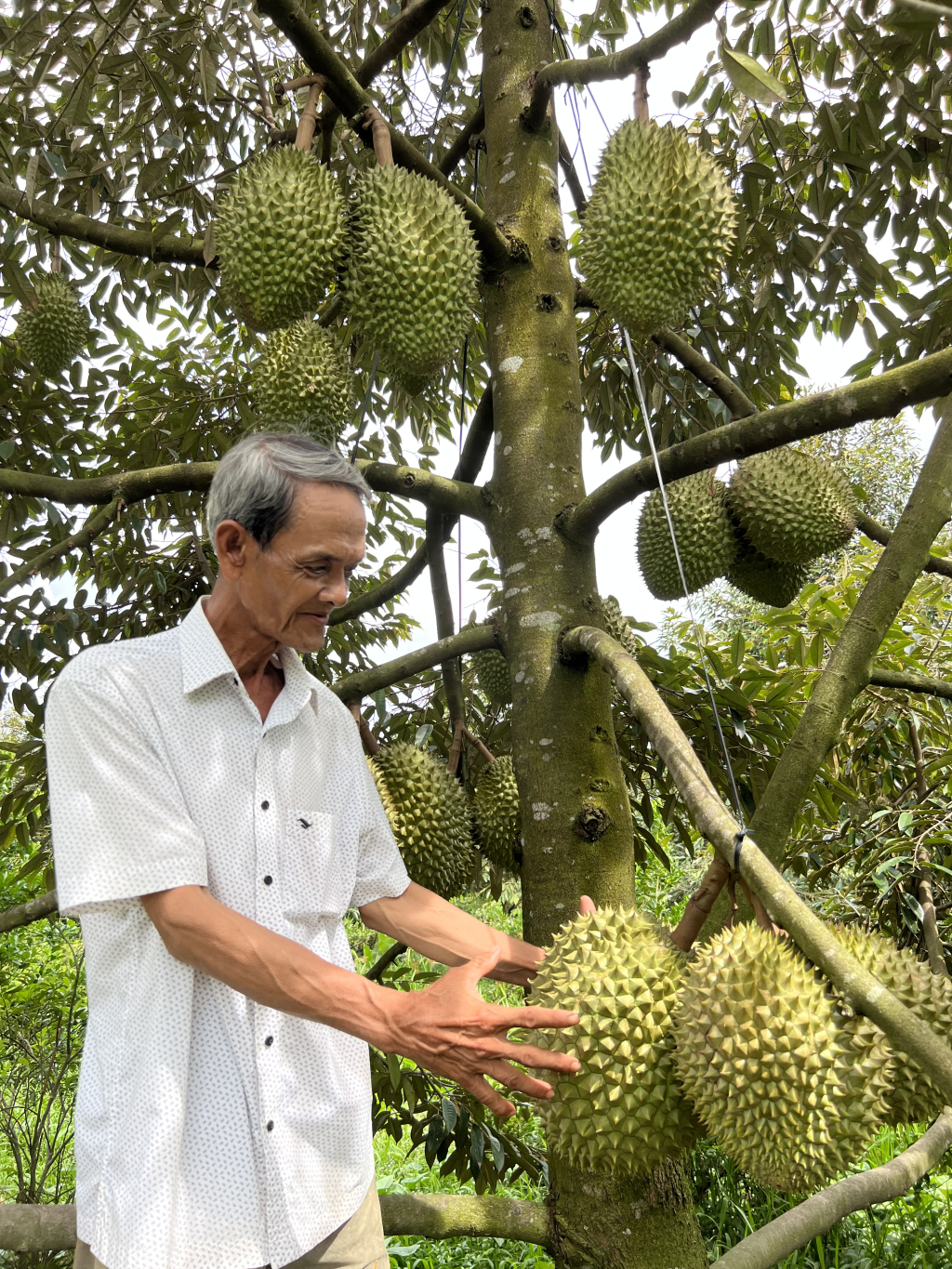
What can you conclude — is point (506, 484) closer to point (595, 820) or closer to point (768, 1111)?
point (595, 820)

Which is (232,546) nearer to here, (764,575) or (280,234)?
(280,234)

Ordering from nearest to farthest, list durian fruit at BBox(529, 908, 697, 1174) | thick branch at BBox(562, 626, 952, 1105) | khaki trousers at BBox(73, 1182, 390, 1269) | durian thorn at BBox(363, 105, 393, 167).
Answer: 1. thick branch at BBox(562, 626, 952, 1105)
2. durian fruit at BBox(529, 908, 697, 1174)
3. khaki trousers at BBox(73, 1182, 390, 1269)
4. durian thorn at BBox(363, 105, 393, 167)

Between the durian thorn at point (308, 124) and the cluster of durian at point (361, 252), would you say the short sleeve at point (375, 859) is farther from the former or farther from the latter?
the durian thorn at point (308, 124)

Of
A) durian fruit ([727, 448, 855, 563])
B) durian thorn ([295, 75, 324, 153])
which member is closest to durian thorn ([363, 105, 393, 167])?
durian thorn ([295, 75, 324, 153])

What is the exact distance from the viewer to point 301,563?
1.64 metres

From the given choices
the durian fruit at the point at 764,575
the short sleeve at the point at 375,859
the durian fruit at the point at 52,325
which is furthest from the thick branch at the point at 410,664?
the durian fruit at the point at 52,325

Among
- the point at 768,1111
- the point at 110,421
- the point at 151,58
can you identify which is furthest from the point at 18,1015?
the point at 768,1111

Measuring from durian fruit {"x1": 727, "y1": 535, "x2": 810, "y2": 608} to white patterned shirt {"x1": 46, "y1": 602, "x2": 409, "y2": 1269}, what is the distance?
138 centimetres

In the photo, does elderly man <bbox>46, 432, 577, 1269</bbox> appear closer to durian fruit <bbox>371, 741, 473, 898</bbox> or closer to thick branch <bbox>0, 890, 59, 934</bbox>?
durian fruit <bbox>371, 741, 473, 898</bbox>

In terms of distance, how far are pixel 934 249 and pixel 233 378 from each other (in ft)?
7.58

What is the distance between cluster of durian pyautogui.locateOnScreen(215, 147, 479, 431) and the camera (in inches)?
76.8

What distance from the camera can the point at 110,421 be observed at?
142 inches

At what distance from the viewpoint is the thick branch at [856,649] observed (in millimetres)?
1644

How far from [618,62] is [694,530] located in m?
1.07
